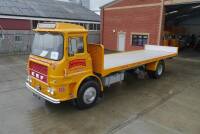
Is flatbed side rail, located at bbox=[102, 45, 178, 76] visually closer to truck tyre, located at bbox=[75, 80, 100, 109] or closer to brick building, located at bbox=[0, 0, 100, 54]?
truck tyre, located at bbox=[75, 80, 100, 109]

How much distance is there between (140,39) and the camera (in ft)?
65.5

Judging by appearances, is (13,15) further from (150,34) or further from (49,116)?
(49,116)

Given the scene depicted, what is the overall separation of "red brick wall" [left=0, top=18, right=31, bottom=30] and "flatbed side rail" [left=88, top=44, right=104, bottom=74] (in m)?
15.0

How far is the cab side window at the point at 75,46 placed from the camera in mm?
5535

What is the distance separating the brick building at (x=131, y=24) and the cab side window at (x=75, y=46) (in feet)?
44.9

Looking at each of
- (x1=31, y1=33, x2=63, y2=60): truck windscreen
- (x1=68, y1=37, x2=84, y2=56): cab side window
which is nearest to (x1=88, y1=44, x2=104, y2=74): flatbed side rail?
(x1=68, y1=37, x2=84, y2=56): cab side window

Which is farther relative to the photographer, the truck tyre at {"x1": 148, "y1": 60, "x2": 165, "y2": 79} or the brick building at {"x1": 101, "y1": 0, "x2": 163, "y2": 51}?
the brick building at {"x1": 101, "y1": 0, "x2": 163, "y2": 51}

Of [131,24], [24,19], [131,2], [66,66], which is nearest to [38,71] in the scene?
[66,66]

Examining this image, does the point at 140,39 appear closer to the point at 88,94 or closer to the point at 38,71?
the point at 88,94

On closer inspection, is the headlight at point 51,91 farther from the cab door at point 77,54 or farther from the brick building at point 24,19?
the brick building at point 24,19

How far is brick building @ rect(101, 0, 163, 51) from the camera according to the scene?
18.3 meters

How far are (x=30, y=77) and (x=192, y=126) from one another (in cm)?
494

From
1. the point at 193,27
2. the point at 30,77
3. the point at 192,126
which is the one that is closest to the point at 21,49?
the point at 30,77

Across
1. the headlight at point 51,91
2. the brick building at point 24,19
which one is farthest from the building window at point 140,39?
the headlight at point 51,91
